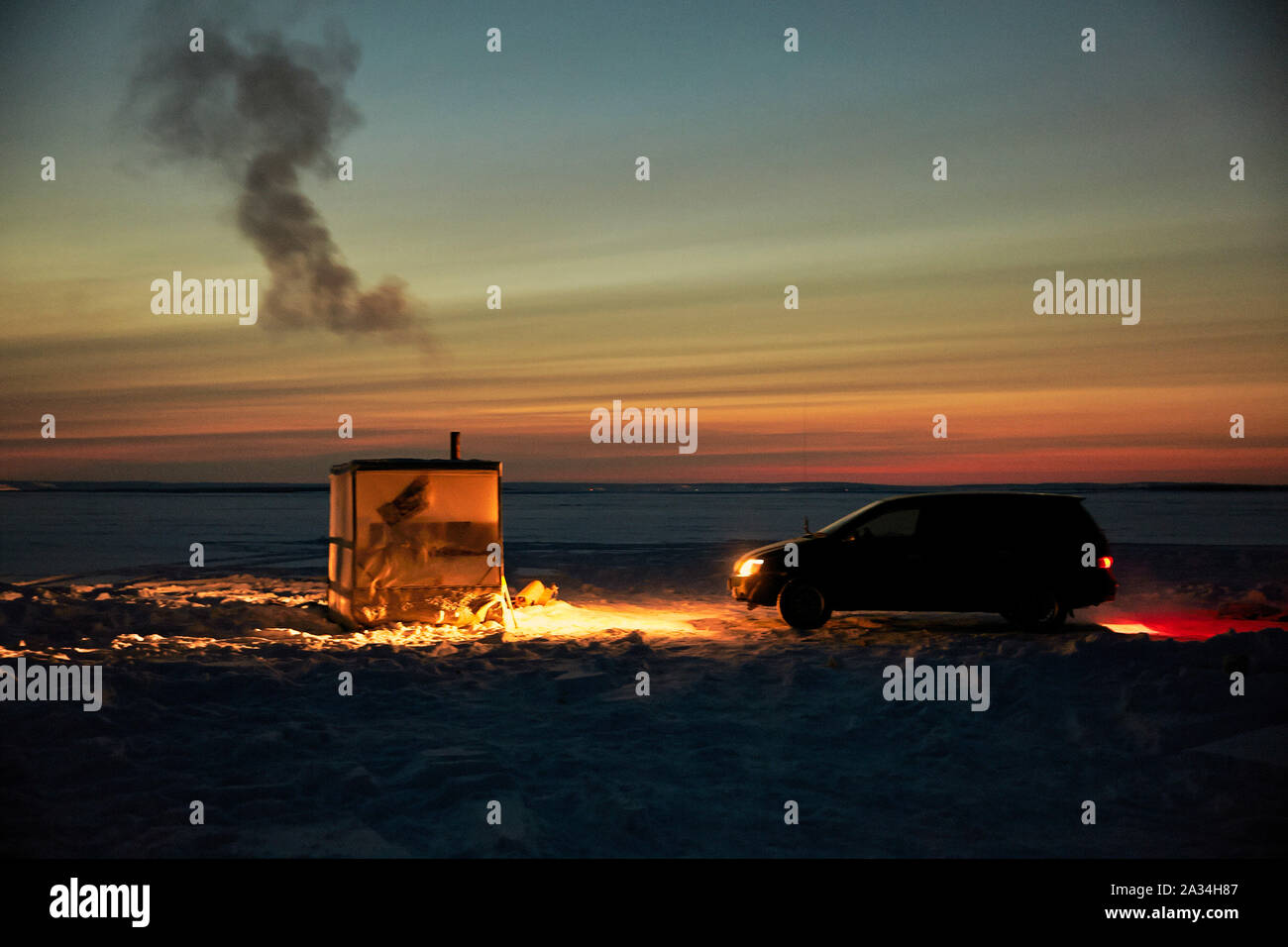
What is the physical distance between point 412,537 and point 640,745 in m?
7.56

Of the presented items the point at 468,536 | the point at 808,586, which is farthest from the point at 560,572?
the point at 808,586

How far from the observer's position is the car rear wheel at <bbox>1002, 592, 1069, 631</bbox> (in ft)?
42.5

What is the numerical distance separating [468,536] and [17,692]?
637 centimetres

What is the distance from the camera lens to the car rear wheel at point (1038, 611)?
511 inches

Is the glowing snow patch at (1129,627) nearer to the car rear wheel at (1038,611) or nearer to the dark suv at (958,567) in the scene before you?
the dark suv at (958,567)

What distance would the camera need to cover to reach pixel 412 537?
14.3 metres

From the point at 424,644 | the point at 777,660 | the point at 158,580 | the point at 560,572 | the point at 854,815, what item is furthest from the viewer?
the point at 560,572

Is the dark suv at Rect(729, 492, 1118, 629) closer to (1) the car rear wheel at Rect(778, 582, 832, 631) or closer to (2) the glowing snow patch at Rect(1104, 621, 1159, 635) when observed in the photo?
(1) the car rear wheel at Rect(778, 582, 832, 631)

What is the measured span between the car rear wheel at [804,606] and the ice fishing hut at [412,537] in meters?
4.05

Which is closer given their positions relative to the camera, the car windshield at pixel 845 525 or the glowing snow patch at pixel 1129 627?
the glowing snow patch at pixel 1129 627

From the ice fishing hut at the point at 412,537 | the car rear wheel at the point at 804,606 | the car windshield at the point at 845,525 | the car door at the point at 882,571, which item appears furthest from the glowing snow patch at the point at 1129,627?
the ice fishing hut at the point at 412,537

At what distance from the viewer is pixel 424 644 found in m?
12.2

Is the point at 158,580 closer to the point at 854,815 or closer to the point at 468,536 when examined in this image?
the point at 468,536
